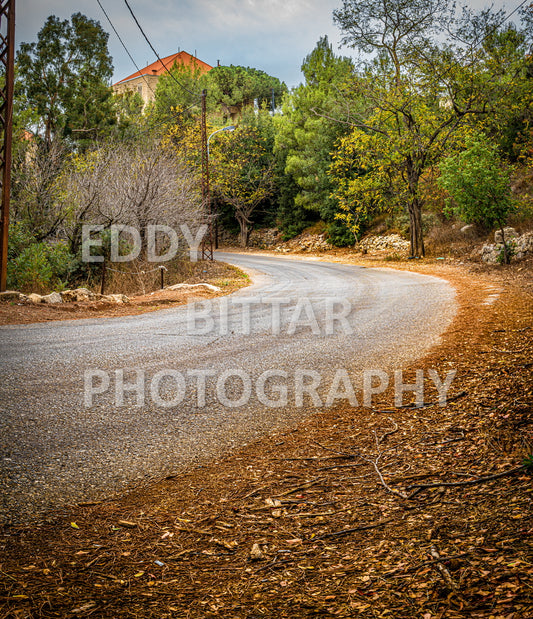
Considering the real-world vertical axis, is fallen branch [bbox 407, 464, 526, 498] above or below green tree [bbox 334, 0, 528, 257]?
below

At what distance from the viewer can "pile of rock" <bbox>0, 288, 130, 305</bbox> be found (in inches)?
458

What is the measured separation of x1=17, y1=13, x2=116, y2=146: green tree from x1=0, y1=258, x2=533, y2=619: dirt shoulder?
29.7 m

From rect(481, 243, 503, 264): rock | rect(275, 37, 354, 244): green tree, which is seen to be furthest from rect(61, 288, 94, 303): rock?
rect(275, 37, 354, 244): green tree

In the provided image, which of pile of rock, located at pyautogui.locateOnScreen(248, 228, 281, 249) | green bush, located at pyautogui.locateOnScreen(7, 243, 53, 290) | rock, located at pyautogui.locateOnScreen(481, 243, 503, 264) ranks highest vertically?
→ pile of rock, located at pyautogui.locateOnScreen(248, 228, 281, 249)

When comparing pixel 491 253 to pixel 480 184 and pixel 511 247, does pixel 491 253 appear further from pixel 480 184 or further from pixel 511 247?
pixel 480 184

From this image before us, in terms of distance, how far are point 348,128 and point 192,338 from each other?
91.4 feet

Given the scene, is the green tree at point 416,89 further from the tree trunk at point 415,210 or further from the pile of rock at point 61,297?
the pile of rock at point 61,297

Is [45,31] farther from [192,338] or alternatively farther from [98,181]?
[192,338]

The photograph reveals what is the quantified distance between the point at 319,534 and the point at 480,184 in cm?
1675

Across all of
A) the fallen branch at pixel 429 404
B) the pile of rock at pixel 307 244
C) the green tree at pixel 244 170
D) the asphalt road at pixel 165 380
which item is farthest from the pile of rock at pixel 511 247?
the green tree at pixel 244 170

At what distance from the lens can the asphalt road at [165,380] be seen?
11.8ft

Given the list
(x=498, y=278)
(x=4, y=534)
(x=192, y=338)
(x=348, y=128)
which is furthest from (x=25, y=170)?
(x=348, y=128)

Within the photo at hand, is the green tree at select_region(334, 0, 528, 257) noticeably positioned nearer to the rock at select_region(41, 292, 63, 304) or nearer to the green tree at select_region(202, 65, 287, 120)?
the rock at select_region(41, 292, 63, 304)

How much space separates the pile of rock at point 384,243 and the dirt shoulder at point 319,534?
25.1 metres
